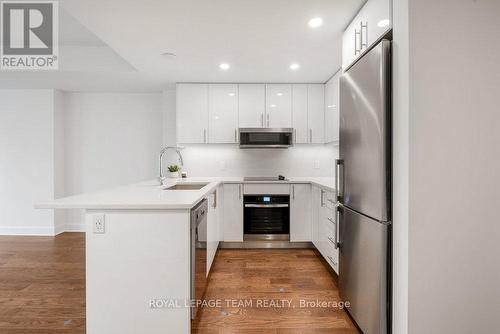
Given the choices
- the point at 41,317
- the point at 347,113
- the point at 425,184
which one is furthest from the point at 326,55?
the point at 41,317

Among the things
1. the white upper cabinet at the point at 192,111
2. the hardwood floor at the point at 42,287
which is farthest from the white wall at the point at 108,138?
the hardwood floor at the point at 42,287

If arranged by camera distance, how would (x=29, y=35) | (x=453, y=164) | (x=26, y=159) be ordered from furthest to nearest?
(x=26, y=159), (x=29, y=35), (x=453, y=164)

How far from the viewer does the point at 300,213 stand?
368 cm

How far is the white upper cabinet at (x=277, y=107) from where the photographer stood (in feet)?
13.2

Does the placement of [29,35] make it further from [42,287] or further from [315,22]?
[315,22]

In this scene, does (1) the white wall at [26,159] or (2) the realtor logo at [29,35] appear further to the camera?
(1) the white wall at [26,159]

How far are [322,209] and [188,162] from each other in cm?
228

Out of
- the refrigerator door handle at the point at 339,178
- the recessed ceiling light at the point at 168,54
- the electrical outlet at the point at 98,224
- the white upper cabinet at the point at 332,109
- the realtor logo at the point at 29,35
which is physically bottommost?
the electrical outlet at the point at 98,224

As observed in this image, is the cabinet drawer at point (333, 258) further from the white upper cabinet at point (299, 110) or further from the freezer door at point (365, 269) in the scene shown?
the white upper cabinet at point (299, 110)

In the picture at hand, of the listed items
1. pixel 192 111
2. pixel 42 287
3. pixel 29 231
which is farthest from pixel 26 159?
pixel 192 111

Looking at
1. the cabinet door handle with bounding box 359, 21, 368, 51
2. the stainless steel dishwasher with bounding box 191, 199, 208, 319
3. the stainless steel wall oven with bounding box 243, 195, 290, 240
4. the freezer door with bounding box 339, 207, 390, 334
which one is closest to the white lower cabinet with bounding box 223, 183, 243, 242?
the stainless steel wall oven with bounding box 243, 195, 290, 240

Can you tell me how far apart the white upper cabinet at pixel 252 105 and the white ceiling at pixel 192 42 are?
0.56 ft

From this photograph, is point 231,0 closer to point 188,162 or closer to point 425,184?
point 425,184

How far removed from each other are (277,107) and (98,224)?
3015 millimetres
